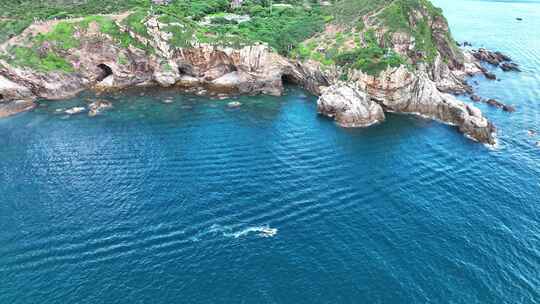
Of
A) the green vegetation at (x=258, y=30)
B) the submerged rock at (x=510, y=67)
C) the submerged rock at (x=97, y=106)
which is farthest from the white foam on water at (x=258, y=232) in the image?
the submerged rock at (x=510, y=67)

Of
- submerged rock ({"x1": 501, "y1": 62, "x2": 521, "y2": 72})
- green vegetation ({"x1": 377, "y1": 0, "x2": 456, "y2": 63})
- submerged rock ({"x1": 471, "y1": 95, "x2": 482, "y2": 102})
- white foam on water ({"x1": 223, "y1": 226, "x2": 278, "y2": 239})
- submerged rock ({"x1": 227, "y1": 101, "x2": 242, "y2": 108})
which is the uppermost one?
green vegetation ({"x1": 377, "y1": 0, "x2": 456, "y2": 63})

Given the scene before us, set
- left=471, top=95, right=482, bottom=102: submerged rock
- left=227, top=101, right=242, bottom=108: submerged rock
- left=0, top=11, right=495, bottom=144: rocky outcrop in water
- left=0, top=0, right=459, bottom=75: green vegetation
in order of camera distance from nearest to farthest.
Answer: left=0, top=11, right=495, bottom=144: rocky outcrop in water, left=227, top=101, right=242, bottom=108: submerged rock, left=0, top=0, right=459, bottom=75: green vegetation, left=471, top=95, right=482, bottom=102: submerged rock

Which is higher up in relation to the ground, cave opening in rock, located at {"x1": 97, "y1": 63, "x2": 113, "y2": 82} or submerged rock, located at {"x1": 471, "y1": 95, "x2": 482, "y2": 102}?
cave opening in rock, located at {"x1": 97, "y1": 63, "x2": 113, "y2": 82}

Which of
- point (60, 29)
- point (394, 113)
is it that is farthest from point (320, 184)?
point (60, 29)

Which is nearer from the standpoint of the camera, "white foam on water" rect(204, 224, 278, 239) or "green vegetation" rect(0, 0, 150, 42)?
"white foam on water" rect(204, 224, 278, 239)

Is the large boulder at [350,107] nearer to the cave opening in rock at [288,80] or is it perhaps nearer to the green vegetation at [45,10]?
the cave opening in rock at [288,80]

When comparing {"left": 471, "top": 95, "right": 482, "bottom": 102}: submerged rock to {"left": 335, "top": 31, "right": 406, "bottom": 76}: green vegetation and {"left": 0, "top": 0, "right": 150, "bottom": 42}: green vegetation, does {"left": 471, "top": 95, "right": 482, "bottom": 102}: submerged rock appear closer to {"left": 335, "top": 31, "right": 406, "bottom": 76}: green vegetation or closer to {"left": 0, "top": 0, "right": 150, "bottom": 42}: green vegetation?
{"left": 335, "top": 31, "right": 406, "bottom": 76}: green vegetation

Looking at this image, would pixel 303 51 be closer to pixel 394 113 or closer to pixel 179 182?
pixel 394 113

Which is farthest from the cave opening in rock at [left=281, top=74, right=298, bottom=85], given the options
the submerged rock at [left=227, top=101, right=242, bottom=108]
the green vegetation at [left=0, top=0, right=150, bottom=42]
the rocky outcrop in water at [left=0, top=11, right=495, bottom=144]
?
the green vegetation at [left=0, top=0, right=150, bottom=42]
